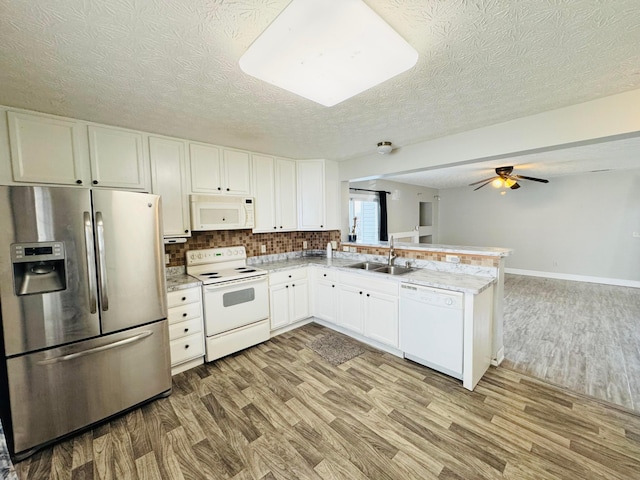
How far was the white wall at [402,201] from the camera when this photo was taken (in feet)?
20.6

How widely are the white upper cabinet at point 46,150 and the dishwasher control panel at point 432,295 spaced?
3.08 meters

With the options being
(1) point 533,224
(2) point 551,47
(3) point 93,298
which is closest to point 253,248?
(3) point 93,298

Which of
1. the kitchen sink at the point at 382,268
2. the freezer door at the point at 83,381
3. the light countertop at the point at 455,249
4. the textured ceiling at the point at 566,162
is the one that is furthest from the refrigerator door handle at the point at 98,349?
the textured ceiling at the point at 566,162

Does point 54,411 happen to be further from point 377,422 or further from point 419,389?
point 419,389

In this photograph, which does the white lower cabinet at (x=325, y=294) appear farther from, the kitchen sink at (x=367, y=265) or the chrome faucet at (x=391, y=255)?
the chrome faucet at (x=391, y=255)

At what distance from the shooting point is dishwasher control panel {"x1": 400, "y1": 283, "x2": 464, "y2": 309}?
2257 mm

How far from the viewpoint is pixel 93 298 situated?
1838 millimetres

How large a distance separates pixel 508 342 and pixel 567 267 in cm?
468

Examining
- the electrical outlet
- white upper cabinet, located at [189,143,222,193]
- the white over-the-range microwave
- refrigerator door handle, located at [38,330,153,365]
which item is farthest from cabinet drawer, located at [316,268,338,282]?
refrigerator door handle, located at [38,330,153,365]

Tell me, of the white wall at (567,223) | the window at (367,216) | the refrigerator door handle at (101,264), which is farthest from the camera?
the window at (367,216)

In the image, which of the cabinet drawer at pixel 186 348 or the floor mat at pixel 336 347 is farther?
the floor mat at pixel 336 347

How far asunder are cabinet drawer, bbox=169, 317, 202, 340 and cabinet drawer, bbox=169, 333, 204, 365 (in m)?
0.04

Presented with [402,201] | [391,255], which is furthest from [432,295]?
[402,201]

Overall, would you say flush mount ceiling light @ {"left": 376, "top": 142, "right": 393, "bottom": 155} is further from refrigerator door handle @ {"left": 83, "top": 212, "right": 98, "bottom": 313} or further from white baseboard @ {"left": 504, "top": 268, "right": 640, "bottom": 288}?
white baseboard @ {"left": 504, "top": 268, "right": 640, "bottom": 288}
